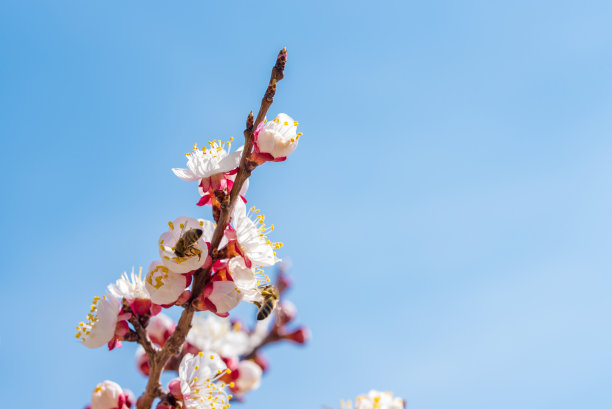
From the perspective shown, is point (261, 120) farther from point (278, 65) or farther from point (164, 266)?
point (164, 266)

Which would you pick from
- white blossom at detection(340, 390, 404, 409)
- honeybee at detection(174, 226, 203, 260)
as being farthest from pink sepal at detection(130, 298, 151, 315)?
white blossom at detection(340, 390, 404, 409)

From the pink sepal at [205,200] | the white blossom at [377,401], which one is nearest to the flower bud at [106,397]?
the pink sepal at [205,200]

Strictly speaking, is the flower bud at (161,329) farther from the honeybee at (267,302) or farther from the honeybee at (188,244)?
the honeybee at (188,244)

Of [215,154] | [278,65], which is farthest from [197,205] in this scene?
[278,65]

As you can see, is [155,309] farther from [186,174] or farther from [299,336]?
[299,336]

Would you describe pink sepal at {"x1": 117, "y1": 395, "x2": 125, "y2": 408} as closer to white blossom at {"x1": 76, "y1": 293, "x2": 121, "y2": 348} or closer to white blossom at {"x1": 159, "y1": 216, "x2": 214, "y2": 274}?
white blossom at {"x1": 76, "y1": 293, "x2": 121, "y2": 348}

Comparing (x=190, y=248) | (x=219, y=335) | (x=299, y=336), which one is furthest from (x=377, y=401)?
(x=219, y=335)
